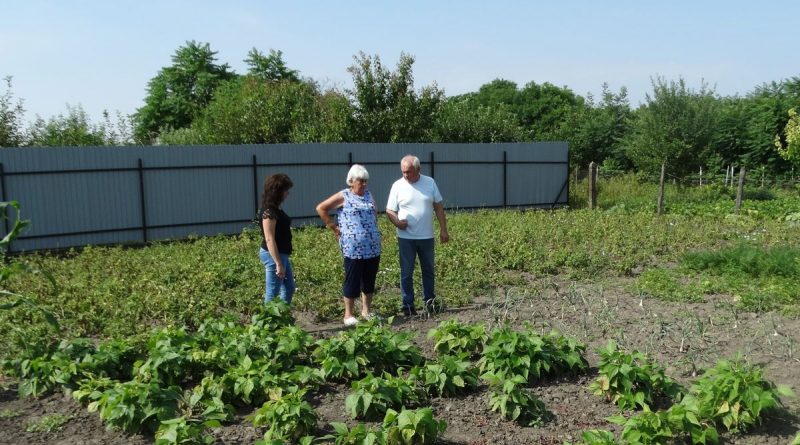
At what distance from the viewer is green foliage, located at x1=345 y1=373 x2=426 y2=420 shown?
3953 millimetres

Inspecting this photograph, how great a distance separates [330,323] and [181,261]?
3629 millimetres

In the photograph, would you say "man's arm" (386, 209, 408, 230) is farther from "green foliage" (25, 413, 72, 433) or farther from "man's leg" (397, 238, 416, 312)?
"green foliage" (25, 413, 72, 433)

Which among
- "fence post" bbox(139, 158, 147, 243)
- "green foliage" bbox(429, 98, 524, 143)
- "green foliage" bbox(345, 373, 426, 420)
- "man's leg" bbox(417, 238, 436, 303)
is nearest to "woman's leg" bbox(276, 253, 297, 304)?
"man's leg" bbox(417, 238, 436, 303)

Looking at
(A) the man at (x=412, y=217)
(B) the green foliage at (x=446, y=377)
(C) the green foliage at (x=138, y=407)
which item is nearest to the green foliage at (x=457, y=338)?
(B) the green foliage at (x=446, y=377)

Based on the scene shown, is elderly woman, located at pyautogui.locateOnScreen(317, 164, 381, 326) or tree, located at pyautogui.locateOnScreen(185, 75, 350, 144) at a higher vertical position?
tree, located at pyautogui.locateOnScreen(185, 75, 350, 144)

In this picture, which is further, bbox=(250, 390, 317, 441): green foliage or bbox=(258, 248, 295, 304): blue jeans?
bbox=(258, 248, 295, 304): blue jeans

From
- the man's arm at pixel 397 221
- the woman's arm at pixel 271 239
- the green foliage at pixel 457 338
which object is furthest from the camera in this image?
the man's arm at pixel 397 221

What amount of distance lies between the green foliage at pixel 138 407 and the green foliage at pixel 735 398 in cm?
288

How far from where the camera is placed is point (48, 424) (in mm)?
4023

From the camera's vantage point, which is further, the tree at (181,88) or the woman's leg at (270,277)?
the tree at (181,88)

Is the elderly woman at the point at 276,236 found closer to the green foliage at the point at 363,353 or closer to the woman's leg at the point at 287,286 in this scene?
the woman's leg at the point at 287,286

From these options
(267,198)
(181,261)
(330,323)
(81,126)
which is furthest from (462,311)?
(81,126)

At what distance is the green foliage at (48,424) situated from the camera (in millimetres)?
3988

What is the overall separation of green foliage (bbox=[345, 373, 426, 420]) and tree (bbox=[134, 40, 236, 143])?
29615mm
